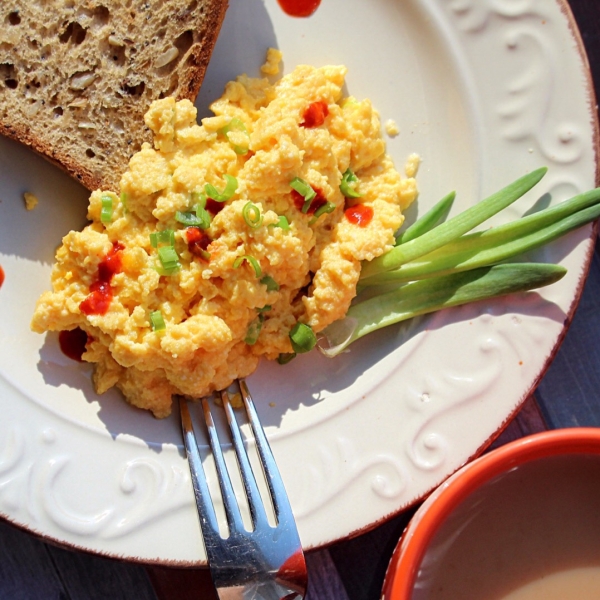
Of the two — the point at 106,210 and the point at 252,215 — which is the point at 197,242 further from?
the point at 106,210

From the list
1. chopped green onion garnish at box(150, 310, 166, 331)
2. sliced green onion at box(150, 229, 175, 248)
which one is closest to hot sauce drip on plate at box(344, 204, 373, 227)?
sliced green onion at box(150, 229, 175, 248)

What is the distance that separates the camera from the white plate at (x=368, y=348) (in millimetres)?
2115

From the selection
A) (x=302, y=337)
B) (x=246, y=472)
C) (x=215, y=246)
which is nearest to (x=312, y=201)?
(x=215, y=246)

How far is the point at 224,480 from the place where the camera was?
213 cm

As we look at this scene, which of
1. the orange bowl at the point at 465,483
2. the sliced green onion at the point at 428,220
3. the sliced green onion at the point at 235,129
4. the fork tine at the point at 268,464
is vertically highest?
the sliced green onion at the point at 235,129

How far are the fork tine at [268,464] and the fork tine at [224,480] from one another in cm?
12

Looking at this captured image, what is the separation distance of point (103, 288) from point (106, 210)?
10.0 inches

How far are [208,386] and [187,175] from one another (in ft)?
2.28

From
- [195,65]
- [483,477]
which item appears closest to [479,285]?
[483,477]

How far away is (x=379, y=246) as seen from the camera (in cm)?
218

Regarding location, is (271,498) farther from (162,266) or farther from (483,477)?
(162,266)

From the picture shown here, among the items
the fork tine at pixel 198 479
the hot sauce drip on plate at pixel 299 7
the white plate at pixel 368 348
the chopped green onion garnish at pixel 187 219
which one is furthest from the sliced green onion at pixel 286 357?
the hot sauce drip on plate at pixel 299 7

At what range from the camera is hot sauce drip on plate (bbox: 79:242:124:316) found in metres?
2.04

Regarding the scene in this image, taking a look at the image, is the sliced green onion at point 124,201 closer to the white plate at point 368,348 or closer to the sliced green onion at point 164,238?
the sliced green onion at point 164,238
